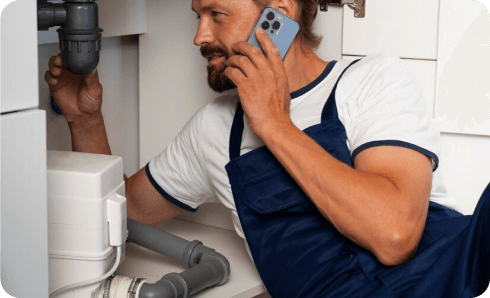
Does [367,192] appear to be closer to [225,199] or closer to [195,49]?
[225,199]

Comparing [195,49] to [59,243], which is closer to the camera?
[59,243]

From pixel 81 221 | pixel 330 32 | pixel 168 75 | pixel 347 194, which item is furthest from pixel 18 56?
pixel 168 75

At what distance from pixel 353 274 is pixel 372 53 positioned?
51 cm

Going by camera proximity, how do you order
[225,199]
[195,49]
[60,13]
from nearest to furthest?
[60,13]
[225,199]
[195,49]

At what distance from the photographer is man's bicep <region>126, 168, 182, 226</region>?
1525 mm

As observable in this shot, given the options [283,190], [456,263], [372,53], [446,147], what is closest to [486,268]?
[456,263]

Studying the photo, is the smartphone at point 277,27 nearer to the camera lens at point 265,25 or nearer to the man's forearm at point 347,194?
the camera lens at point 265,25

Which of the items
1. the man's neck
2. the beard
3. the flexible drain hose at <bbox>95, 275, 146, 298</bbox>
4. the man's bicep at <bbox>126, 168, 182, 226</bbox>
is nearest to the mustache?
the beard

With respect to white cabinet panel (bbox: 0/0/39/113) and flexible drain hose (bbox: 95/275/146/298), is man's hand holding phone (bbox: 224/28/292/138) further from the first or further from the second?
white cabinet panel (bbox: 0/0/39/113)

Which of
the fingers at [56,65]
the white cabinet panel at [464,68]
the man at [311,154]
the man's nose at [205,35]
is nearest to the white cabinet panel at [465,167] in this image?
the white cabinet panel at [464,68]

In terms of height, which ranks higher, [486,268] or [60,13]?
[60,13]

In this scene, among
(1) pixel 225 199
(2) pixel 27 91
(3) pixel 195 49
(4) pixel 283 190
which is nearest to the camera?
(2) pixel 27 91

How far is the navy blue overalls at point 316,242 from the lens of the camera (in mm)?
1146

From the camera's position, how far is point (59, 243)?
3.32 feet
